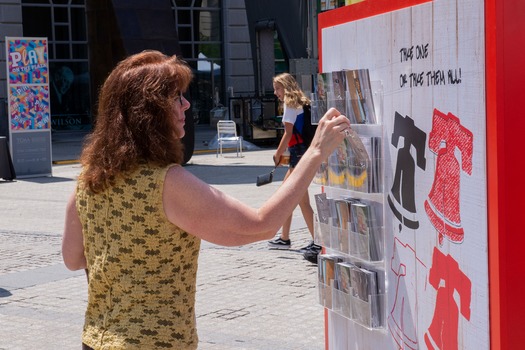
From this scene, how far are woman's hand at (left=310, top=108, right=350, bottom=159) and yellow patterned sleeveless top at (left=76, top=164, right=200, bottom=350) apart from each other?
51 centimetres

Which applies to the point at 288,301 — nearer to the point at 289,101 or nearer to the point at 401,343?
the point at 289,101

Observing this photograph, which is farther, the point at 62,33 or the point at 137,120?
the point at 62,33

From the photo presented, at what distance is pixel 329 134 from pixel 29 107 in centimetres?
1617

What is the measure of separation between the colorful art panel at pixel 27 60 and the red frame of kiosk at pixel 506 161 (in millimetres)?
16481

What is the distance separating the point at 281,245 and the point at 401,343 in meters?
6.85

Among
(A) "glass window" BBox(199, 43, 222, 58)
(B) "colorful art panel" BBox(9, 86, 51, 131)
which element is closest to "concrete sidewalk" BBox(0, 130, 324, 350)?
(B) "colorful art panel" BBox(9, 86, 51, 131)

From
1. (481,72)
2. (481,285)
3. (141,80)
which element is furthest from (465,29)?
(141,80)

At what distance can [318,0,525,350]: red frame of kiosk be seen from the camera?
2586mm

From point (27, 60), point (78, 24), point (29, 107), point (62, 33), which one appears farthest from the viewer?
point (78, 24)

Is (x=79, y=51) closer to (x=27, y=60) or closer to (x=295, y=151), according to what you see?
(x=27, y=60)

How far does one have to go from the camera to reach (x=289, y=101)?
9.92 m

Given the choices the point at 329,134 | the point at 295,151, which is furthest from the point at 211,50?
the point at 329,134

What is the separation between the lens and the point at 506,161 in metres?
2.59

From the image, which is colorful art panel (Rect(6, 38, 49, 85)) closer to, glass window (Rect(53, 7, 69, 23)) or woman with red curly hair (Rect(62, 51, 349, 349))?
woman with red curly hair (Rect(62, 51, 349, 349))
